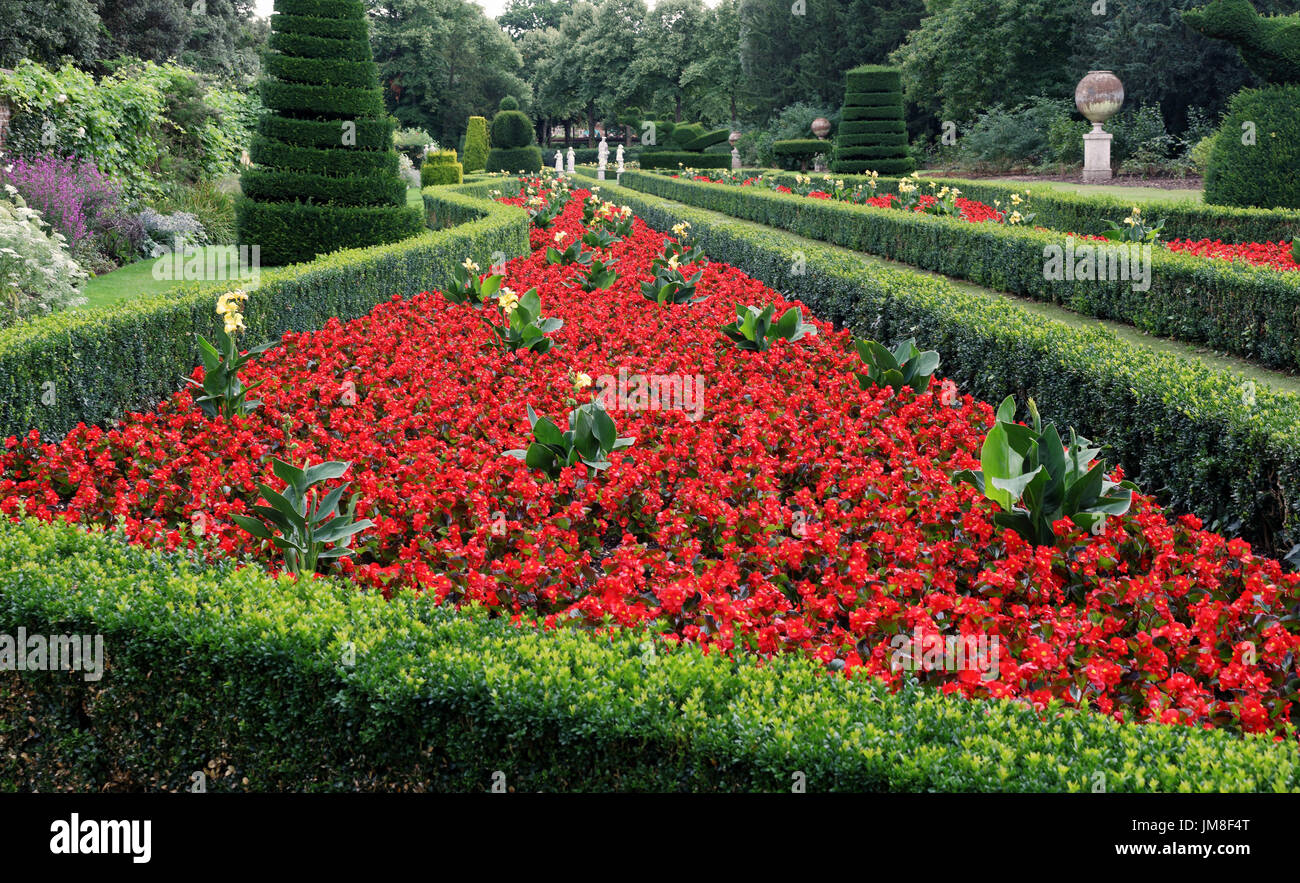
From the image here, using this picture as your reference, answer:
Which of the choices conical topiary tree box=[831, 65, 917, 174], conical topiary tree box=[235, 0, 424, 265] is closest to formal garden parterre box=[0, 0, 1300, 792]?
conical topiary tree box=[235, 0, 424, 265]

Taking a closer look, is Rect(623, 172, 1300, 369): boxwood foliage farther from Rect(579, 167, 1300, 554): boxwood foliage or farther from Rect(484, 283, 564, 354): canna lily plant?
Rect(484, 283, 564, 354): canna lily plant

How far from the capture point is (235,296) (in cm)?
677

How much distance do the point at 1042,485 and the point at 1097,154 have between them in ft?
87.8

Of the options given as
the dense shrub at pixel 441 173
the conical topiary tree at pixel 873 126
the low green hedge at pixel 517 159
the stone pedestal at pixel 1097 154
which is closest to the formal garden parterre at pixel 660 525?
the conical topiary tree at pixel 873 126

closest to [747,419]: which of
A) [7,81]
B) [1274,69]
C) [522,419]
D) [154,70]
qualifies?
[522,419]

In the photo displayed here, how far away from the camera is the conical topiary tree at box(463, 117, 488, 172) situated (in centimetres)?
4131

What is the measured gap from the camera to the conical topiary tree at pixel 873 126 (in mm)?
26469

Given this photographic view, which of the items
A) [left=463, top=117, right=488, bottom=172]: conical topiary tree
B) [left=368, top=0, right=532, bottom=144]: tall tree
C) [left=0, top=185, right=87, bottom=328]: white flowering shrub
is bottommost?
[left=0, top=185, right=87, bottom=328]: white flowering shrub
